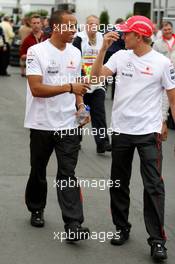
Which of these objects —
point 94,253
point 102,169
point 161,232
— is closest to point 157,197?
point 161,232

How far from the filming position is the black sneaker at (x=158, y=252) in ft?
17.8

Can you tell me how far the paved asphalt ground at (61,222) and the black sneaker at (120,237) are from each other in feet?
0.17

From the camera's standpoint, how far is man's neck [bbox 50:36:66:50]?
5.86 m

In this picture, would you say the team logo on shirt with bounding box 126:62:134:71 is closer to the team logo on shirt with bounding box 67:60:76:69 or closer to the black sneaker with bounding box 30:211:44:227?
the team logo on shirt with bounding box 67:60:76:69

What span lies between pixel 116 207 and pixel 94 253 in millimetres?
469

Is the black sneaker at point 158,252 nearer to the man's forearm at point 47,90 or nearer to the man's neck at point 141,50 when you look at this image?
the man's forearm at point 47,90

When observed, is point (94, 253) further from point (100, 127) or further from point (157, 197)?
point (100, 127)

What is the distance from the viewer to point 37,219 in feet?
20.7

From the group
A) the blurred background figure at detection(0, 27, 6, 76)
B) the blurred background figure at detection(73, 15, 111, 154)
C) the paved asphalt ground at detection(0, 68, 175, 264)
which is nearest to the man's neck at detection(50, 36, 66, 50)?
the paved asphalt ground at detection(0, 68, 175, 264)

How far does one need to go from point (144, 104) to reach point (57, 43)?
3.07 feet

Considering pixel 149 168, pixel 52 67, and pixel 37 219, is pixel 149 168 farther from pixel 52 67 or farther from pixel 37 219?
pixel 37 219

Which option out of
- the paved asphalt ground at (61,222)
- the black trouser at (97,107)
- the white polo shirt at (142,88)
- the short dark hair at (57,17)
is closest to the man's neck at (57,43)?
the short dark hair at (57,17)

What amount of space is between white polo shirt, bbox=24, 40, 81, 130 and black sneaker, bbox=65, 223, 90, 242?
2.79 feet

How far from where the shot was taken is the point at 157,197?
18.3 feet
